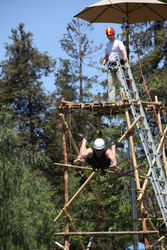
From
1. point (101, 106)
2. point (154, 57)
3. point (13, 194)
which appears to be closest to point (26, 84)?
point (154, 57)

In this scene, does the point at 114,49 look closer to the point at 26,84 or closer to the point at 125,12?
the point at 125,12

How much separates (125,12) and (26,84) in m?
16.4

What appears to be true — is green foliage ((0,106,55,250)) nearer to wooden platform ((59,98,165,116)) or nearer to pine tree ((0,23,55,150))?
wooden platform ((59,98,165,116))

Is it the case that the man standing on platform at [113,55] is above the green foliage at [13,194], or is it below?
above

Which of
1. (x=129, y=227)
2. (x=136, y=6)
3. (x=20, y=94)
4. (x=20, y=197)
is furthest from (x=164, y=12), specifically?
(x=20, y=94)

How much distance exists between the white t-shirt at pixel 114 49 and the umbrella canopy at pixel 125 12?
57.5 inches

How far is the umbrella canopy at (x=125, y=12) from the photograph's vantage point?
33.5ft

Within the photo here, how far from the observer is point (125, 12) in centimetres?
1064

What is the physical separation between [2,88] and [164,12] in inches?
691

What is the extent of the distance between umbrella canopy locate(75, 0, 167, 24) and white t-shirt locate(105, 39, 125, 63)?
1.46 meters

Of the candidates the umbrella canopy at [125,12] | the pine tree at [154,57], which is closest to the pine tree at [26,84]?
the pine tree at [154,57]

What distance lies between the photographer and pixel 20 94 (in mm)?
25516

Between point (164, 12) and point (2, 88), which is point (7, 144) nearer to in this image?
point (164, 12)

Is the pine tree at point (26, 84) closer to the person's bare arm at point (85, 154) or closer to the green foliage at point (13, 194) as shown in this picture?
the green foliage at point (13, 194)
